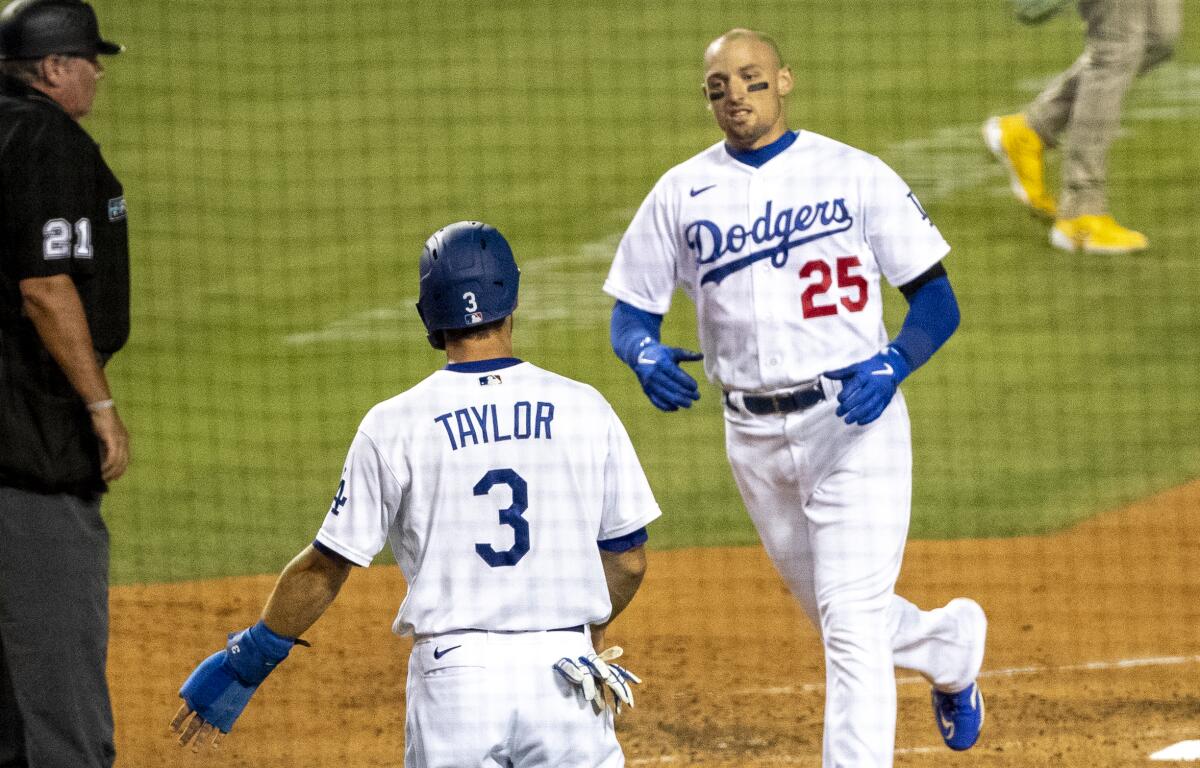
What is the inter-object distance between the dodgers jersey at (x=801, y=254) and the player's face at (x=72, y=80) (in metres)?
1.43

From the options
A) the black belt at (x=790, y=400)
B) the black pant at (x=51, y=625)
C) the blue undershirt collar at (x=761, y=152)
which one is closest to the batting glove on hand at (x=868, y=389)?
the black belt at (x=790, y=400)

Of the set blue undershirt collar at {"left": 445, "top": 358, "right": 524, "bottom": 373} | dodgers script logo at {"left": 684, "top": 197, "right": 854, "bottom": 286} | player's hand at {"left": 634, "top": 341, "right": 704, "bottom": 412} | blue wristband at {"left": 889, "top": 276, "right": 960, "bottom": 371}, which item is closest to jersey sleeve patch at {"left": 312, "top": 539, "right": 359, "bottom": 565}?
blue undershirt collar at {"left": 445, "top": 358, "right": 524, "bottom": 373}

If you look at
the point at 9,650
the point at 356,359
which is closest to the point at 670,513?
the point at 356,359

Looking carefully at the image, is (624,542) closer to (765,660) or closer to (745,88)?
(745,88)

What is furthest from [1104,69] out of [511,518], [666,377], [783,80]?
[511,518]

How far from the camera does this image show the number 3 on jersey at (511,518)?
11.2 ft

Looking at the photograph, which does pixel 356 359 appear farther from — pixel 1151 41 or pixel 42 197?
pixel 42 197

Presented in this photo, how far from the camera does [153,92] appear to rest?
16969mm

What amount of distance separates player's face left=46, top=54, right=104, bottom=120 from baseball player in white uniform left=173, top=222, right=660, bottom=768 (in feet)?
3.98

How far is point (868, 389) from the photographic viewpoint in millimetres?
4488

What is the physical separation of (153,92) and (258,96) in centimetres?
98

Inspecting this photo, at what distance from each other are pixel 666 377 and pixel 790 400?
323mm

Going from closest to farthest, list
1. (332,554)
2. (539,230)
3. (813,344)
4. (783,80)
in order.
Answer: (332,554) → (813,344) → (783,80) → (539,230)

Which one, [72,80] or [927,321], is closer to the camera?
[72,80]
